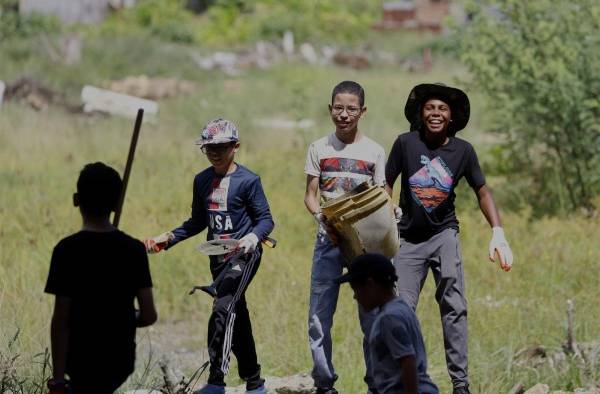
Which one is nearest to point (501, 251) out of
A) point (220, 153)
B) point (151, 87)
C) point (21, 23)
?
point (220, 153)

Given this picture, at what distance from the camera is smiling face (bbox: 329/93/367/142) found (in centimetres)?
612

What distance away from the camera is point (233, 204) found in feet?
19.7

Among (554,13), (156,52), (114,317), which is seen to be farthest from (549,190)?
(156,52)

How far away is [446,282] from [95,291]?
2.37m

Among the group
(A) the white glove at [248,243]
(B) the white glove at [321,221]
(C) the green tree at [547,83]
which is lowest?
(A) the white glove at [248,243]

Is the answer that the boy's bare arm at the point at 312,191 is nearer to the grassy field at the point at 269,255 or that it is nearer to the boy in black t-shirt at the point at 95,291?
the grassy field at the point at 269,255

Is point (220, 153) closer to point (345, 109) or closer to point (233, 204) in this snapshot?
point (233, 204)

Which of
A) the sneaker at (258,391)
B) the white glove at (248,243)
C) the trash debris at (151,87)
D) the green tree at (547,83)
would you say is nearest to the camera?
the white glove at (248,243)

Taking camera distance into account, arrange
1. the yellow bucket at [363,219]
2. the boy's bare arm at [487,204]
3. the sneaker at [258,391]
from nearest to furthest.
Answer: the yellow bucket at [363,219] < the sneaker at [258,391] < the boy's bare arm at [487,204]

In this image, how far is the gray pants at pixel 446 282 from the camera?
6156mm

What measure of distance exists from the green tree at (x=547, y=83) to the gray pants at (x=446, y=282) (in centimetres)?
562

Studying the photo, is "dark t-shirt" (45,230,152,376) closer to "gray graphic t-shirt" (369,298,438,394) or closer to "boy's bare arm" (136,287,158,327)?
"boy's bare arm" (136,287,158,327)

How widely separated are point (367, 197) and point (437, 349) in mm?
2185

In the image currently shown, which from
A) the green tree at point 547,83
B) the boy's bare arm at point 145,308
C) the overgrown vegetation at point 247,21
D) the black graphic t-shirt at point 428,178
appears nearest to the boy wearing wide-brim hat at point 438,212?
the black graphic t-shirt at point 428,178
